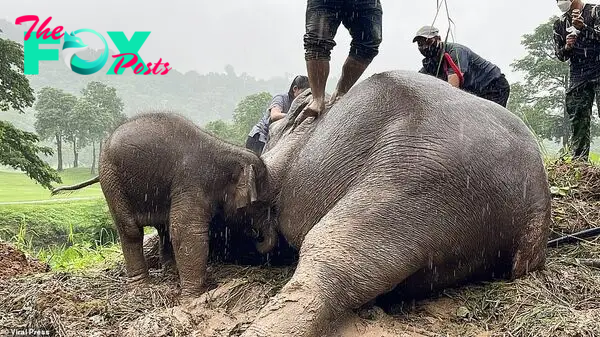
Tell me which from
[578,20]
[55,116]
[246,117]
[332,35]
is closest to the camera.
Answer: [332,35]

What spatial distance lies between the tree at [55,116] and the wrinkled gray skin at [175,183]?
53.0 metres

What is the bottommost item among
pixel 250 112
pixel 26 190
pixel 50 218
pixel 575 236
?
pixel 26 190

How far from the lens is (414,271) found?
3.07 meters

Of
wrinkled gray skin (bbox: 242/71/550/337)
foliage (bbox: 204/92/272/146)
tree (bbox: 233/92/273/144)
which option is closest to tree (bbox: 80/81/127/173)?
foliage (bbox: 204/92/272/146)

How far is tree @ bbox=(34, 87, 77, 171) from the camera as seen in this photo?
54.5 metres

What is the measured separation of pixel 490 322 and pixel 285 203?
5.05ft

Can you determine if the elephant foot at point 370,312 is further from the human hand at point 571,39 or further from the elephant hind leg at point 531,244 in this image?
the human hand at point 571,39

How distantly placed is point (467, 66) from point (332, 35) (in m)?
1.86

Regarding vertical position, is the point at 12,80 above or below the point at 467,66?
below

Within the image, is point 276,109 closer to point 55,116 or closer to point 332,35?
point 332,35

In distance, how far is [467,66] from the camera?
5852 millimetres

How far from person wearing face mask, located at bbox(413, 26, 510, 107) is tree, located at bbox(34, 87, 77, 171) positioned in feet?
171

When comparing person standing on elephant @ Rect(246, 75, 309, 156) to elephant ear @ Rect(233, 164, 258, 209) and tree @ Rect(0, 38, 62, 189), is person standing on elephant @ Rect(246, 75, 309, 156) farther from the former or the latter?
tree @ Rect(0, 38, 62, 189)

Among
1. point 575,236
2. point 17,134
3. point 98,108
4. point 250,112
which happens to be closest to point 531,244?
point 575,236
